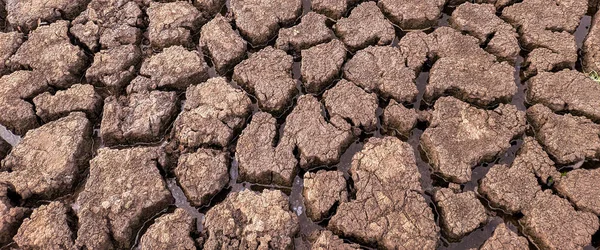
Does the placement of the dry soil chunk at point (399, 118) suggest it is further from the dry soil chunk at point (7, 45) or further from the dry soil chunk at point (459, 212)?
the dry soil chunk at point (7, 45)

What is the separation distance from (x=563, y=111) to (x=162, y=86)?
3.08 metres

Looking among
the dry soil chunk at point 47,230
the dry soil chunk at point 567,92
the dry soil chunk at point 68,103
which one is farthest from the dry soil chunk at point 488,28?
the dry soil chunk at point 47,230

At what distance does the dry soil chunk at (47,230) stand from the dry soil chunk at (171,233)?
0.50 m

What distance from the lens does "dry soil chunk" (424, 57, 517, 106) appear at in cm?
338

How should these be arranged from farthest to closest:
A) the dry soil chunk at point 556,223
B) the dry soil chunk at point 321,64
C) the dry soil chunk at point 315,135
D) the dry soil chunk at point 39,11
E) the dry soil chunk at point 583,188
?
1. the dry soil chunk at point 39,11
2. the dry soil chunk at point 321,64
3. the dry soil chunk at point 315,135
4. the dry soil chunk at point 583,188
5. the dry soil chunk at point 556,223

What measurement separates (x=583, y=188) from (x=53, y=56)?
4.12 meters

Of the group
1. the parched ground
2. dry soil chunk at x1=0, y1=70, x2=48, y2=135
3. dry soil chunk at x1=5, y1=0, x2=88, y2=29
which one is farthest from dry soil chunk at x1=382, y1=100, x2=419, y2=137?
dry soil chunk at x1=5, y1=0, x2=88, y2=29

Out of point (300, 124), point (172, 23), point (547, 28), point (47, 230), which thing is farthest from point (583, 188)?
point (47, 230)

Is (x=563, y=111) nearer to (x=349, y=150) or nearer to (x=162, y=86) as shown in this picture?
(x=349, y=150)

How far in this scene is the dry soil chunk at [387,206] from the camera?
283 cm

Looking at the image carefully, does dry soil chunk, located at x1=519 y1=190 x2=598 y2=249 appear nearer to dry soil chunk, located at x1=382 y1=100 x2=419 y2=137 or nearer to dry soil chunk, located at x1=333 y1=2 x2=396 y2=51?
dry soil chunk, located at x1=382 y1=100 x2=419 y2=137

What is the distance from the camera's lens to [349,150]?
332 cm

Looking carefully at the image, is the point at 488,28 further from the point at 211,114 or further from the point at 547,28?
the point at 211,114

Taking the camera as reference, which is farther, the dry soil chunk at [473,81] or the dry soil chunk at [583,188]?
the dry soil chunk at [473,81]
